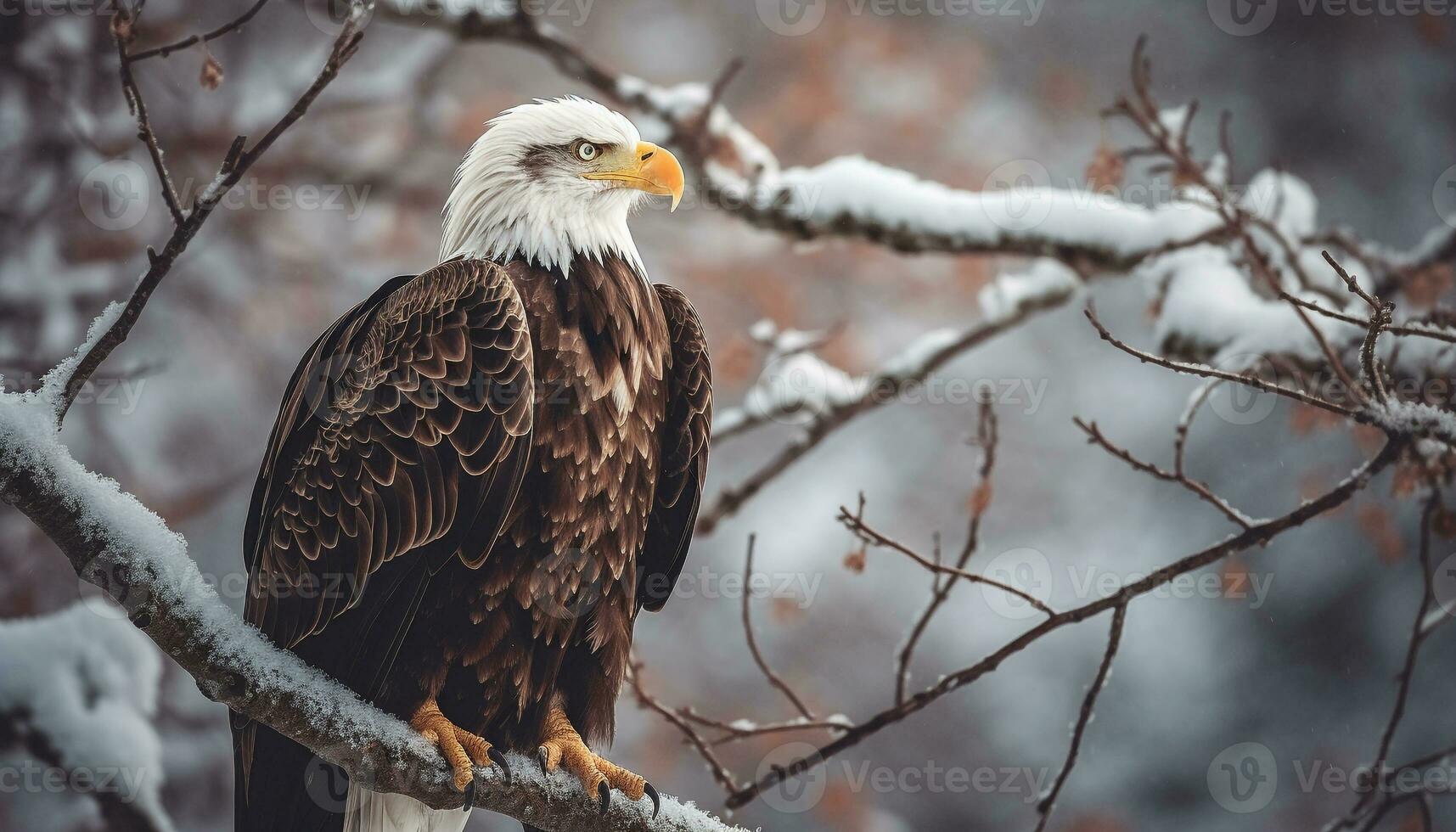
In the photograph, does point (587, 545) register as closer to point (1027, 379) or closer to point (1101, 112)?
point (1101, 112)

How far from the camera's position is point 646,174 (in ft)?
11.4

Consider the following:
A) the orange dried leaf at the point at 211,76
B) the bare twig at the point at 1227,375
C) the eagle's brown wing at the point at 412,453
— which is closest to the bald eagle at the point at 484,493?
the eagle's brown wing at the point at 412,453

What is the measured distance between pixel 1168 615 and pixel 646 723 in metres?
4.56

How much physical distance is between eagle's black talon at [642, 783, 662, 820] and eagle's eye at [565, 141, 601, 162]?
69.0 inches

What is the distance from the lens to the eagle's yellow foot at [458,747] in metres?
2.76

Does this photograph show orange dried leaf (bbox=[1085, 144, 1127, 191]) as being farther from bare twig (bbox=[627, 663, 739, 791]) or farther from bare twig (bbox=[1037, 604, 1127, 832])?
bare twig (bbox=[627, 663, 739, 791])

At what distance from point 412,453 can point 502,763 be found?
778mm

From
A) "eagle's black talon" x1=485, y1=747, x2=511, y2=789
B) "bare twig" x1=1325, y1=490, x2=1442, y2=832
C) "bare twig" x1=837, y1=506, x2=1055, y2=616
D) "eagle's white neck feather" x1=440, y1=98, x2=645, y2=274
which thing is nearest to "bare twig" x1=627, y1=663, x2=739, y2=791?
"eagle's black talon" x1=485, y1=747, x2=511, y2=789

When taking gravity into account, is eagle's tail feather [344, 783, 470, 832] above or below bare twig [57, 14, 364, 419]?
below

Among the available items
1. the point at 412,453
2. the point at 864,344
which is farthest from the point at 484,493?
the point at 864,344

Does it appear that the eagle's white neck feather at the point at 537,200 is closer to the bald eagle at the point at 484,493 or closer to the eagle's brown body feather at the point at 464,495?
the bald eagle at the point at 484,493

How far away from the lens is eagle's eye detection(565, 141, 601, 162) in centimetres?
349

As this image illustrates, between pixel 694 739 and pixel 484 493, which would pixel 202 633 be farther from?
pixel 694 739

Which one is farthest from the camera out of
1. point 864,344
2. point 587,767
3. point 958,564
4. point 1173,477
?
point 864,344
